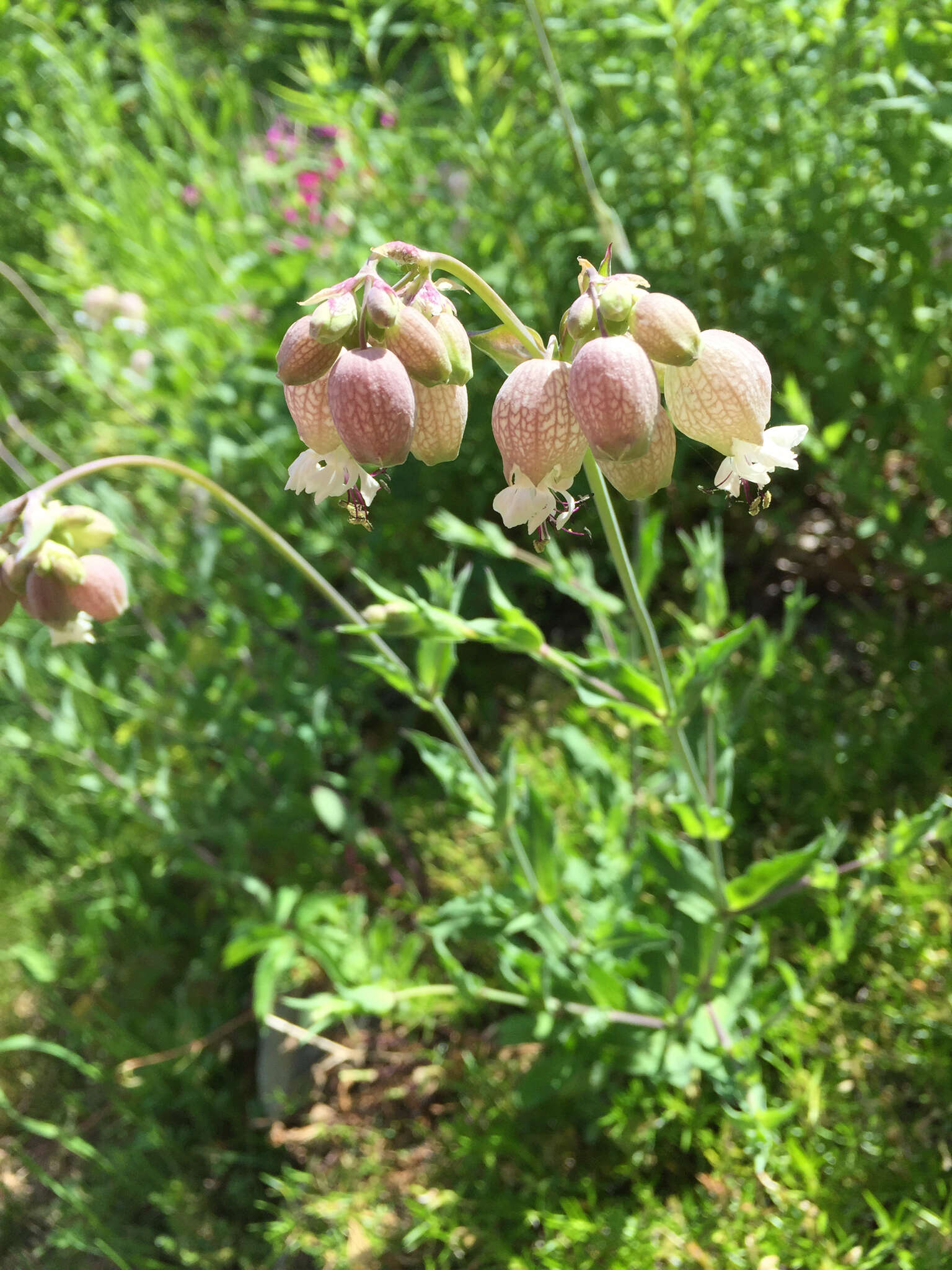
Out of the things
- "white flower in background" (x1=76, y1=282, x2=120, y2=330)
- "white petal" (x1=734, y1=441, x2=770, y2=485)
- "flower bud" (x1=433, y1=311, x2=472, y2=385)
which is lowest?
"white flower in background" (x1=76, y1=282, x2=120, y2=330)

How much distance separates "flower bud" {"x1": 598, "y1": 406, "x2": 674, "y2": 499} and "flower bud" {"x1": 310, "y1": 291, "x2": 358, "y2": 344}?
0.92 ft

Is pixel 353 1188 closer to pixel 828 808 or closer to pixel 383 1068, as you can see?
Result: pixel 383 1068

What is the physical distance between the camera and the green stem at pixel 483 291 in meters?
0.97

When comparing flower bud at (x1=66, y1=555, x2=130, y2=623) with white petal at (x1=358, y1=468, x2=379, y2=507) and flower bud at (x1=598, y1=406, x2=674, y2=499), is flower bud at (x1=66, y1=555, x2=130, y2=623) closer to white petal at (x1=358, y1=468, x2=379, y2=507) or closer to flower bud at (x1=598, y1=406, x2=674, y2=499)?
white petal at (x1=358, y1=468, x2=379, y2=507)

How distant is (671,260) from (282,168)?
1.37 m

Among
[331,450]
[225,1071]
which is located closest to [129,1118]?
[225,1071]

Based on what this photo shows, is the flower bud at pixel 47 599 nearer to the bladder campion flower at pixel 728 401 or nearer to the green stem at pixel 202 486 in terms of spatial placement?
the green stem at pixel 202 486

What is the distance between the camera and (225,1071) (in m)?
2.26

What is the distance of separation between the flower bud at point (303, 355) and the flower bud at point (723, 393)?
1.12 feet

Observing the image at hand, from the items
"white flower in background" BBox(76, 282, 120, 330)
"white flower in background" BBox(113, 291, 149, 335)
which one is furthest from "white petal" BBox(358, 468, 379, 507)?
"white flower in background" BBox(76, 282, 120, 330)

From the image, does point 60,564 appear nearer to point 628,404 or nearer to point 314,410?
point 314,410

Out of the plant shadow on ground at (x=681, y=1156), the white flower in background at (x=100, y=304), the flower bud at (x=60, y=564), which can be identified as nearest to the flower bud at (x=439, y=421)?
the flower bud at (x=60, y=564)

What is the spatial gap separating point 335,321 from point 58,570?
53 cm

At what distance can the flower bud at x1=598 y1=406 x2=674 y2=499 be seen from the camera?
91 centimetres
